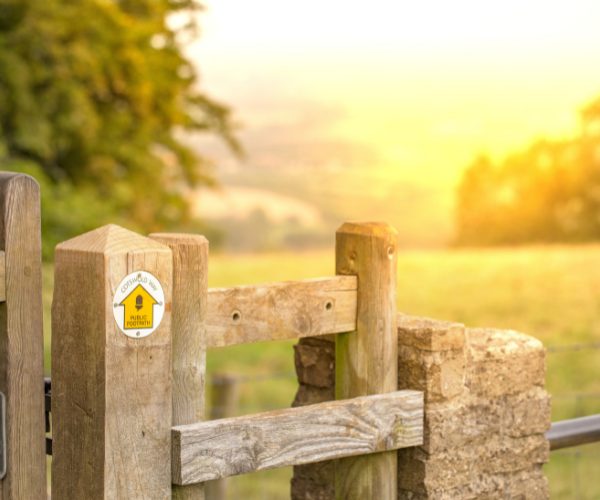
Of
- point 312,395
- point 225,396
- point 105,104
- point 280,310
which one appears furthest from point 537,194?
point 280,310

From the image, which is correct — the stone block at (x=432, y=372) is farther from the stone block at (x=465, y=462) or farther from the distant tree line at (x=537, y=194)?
the distant tree line at (x=537, y=194)

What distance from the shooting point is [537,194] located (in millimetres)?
31000

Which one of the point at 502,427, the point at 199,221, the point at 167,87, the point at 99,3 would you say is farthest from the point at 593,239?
the point at 502,427

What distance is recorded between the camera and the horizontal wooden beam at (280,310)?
10.6 feet

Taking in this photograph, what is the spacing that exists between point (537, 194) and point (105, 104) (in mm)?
15533

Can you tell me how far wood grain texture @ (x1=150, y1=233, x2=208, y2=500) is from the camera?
9.98 ft

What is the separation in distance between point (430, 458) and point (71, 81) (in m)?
14.6

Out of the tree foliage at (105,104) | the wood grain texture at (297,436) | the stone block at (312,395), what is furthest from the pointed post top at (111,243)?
the tree foliage at (105,104)

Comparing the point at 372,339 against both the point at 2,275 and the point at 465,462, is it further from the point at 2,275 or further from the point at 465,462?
the point at 2,275

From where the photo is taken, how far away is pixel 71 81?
17141 mm

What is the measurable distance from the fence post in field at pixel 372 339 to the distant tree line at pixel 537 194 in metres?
26.6

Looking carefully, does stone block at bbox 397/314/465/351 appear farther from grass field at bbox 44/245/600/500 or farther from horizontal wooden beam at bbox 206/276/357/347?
grass field at bbox 44/245/600/500

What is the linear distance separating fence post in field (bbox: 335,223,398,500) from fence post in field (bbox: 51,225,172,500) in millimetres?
858

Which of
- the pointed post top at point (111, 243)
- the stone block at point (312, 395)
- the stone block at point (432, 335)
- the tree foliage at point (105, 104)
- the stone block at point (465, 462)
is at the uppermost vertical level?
the tree foliage at point (105, 104)
